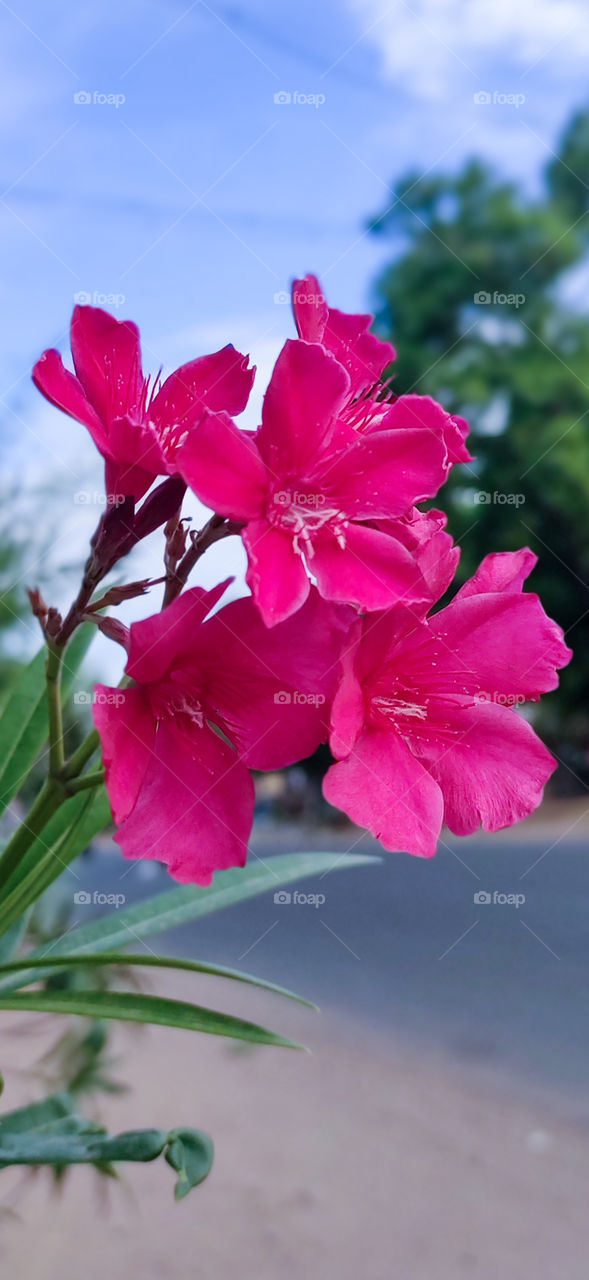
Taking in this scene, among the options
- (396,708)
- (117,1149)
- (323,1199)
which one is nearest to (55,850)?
(117,1149)

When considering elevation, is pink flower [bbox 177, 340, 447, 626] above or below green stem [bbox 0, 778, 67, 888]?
above

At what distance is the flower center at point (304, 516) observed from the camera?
49 cm

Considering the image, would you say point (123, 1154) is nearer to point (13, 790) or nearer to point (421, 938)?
point (13, 790)

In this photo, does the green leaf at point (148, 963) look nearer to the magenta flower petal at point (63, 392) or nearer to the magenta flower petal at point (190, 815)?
the magenta flower petal at point (190, 815)

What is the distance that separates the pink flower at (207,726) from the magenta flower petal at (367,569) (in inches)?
0.5

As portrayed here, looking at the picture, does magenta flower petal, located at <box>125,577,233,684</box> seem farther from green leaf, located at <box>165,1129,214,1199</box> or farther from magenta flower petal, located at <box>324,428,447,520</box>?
green leaf, located at <box>165,1129,214,1199</box>

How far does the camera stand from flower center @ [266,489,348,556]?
49 cm

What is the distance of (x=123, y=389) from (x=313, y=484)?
125 millimetres

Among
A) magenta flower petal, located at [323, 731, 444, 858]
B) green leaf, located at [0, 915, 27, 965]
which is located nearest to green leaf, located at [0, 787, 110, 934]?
green leaf, located at [0, 915, 27, 965]

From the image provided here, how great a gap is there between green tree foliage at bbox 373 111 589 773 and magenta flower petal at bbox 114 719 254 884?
669 centimetres

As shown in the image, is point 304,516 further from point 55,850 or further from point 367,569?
point 55,850

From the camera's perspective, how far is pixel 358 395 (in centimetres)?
56

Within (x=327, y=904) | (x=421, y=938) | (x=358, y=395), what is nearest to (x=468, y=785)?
(x=358, y=395)

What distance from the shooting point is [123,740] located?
1.61 ft
